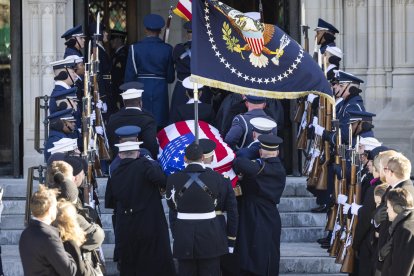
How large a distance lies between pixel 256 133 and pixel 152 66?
3.20 meters

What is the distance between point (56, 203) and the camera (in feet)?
38.5

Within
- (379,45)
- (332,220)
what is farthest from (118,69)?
(332,220)

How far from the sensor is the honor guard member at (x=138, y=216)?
15039 mm

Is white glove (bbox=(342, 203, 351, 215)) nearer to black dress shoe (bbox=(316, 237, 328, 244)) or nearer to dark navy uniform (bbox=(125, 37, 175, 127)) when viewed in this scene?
black dress shoe (bbox=(316, 237, 328, 244))

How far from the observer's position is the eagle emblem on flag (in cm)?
1482

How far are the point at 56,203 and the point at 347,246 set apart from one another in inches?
164

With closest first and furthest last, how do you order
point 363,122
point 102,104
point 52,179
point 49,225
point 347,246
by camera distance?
point 49,225 → point 52,179 → point 347,246 → point 363,122 → point 102,104

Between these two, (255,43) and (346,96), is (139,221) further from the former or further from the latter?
(346,96)

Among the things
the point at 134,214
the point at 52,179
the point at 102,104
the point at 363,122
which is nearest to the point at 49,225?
the point at 52,179

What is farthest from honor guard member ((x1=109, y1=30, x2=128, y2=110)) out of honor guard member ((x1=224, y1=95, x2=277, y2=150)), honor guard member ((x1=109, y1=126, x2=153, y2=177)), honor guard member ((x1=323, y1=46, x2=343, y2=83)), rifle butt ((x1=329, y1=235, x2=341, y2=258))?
rifle butt ((x1=329, y1=235, x2=341, y2=258))

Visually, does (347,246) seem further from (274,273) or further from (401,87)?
(401,87)

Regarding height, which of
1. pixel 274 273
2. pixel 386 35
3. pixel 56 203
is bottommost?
pixel 274 273

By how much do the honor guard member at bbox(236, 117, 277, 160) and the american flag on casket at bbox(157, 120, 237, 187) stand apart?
140mm

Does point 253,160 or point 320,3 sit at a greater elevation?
point 320,3
